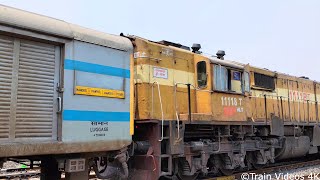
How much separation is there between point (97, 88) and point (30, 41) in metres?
1.39

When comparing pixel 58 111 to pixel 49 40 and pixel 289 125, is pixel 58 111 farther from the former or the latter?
pixel 289 125

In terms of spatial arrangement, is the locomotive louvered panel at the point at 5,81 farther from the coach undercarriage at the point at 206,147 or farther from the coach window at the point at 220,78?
the coach window at the point at 220,78

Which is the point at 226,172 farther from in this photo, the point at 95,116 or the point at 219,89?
the point at 95,116

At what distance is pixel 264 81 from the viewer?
11.6 metres

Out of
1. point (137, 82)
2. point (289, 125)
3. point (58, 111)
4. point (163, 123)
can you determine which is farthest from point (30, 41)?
point (289, 125)

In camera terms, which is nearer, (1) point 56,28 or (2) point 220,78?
(1) point 56,28

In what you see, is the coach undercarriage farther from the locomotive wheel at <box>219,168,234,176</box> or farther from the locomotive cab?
the locomotive cab

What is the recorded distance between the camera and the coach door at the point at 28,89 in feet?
15.4

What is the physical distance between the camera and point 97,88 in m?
5.92

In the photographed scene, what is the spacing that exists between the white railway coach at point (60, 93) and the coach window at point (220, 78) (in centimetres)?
301

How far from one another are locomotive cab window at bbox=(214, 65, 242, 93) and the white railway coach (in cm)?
308

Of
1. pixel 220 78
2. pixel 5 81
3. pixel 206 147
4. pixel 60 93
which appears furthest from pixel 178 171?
pixel 5 81

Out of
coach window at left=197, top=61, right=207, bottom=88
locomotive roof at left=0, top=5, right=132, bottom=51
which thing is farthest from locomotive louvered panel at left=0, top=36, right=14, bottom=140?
coach window at left=197, top=61, right=207, bottom=88

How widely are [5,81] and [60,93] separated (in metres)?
0.90
